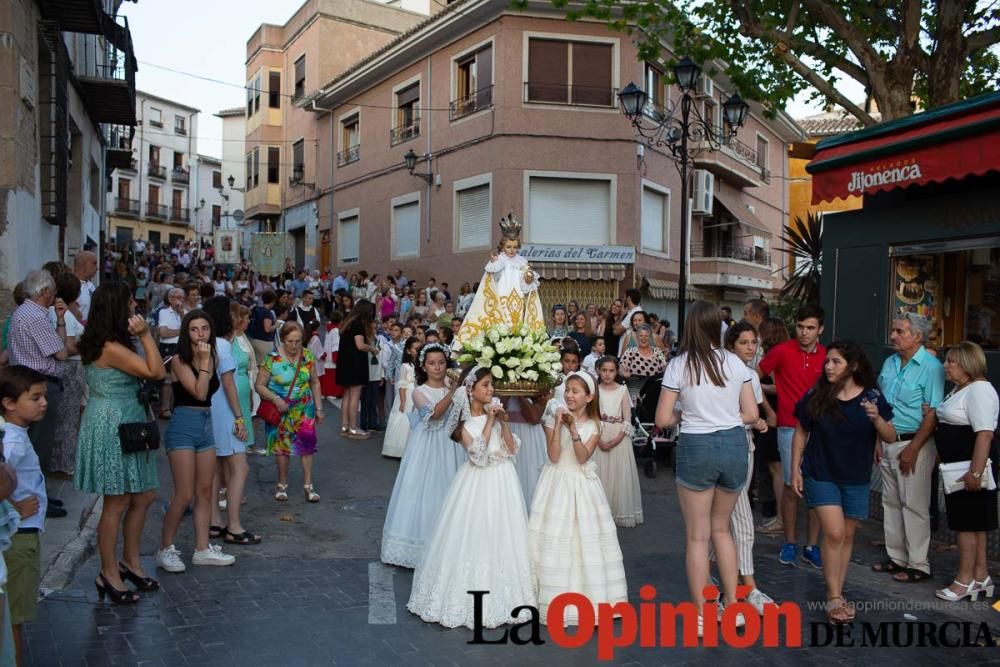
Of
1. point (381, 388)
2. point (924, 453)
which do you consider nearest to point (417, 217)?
point (381, 388)

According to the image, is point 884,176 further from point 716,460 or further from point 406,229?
point 406,229

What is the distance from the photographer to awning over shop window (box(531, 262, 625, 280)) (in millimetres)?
21578

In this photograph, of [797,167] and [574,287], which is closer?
[574,287]

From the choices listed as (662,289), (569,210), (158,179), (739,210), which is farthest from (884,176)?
(158,179)

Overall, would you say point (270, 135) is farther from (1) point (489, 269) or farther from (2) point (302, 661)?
(2) point (302, 661)

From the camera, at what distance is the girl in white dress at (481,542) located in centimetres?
527

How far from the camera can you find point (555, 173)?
21.6 m

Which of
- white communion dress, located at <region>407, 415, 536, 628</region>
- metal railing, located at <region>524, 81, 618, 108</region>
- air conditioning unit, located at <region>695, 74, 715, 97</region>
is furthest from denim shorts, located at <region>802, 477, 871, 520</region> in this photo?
air conditioning unit, located at <region>695, 74, 715, 97</region>

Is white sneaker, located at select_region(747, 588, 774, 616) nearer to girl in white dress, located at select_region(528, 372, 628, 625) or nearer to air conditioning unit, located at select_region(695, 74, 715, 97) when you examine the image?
girl in white dress, located at select_region(528, 372, 628, 625)

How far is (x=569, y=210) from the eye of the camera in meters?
21.9

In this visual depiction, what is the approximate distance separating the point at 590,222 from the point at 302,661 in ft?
60.1

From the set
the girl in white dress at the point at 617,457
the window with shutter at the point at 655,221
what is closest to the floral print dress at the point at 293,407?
the girl in white dress at the point at 617,457

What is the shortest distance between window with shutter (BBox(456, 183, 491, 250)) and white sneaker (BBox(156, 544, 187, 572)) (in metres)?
16.5

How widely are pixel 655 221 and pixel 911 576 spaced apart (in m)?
17.6
